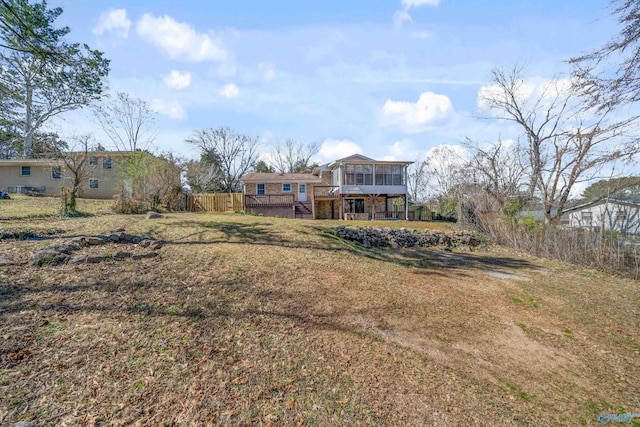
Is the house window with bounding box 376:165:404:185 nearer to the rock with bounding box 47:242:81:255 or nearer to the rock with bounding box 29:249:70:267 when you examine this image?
the rock with bounding box 47:242:81:255

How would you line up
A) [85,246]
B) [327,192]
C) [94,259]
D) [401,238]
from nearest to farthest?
1. [94,259]
2. [85,246]
3. [401,238]
4. [327,192]

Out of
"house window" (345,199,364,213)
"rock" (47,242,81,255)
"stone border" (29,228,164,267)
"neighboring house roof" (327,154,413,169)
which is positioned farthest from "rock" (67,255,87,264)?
"house window" (345,199,364,213)

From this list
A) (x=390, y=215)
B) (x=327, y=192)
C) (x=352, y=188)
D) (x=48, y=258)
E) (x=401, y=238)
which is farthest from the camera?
(x=327, y=192)

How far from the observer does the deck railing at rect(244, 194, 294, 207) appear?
21.9m

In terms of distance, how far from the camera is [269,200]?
22.4 metres

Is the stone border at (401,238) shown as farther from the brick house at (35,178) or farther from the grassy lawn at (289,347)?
the brick house at (35,178)

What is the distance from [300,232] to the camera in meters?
9.48

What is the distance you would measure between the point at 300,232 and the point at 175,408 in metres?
7.13

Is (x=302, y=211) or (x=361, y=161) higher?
(x=361, y=161)

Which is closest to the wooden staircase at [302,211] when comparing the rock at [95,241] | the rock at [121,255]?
the rock at [95,241]

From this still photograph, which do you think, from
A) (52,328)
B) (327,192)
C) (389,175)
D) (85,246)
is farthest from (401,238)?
(389,175)

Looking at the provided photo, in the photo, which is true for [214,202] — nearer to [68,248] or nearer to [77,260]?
[68,248]

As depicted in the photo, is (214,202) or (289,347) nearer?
(289,347)

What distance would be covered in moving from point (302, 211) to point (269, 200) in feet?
8.40
